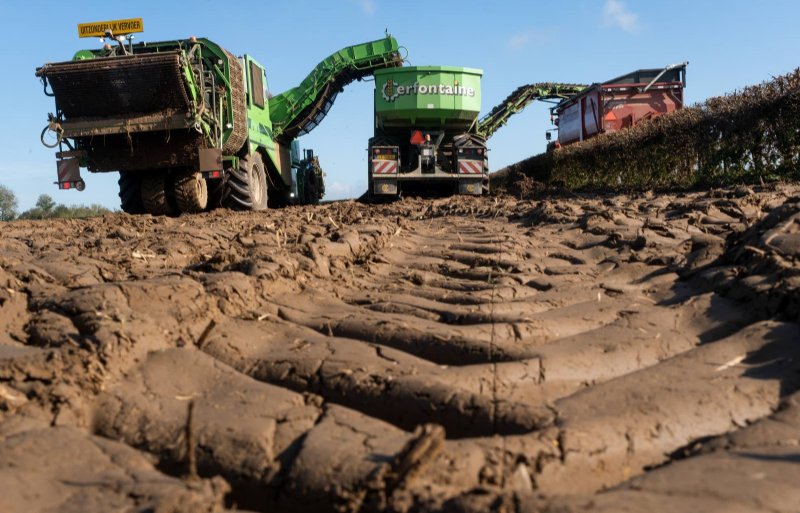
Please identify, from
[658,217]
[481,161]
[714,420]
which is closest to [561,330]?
[714,420]

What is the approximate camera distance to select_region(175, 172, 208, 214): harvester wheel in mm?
10383

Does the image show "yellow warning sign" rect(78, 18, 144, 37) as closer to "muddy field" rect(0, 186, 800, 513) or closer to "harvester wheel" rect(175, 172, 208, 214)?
"harvester wheel" rect(175, 172, 208, 214)

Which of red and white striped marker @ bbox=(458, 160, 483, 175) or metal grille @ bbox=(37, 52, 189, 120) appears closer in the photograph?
metal grille @ bbox=(37, 52, 189, 120)

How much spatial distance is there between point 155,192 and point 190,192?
2.11 feet

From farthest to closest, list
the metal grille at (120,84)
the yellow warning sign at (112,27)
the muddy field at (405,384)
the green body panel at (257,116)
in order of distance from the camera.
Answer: the green body panel at (257,116) → the yellow warning sign at (112,27) → the metal grille at (120,84) → the muddy field at (405,384)

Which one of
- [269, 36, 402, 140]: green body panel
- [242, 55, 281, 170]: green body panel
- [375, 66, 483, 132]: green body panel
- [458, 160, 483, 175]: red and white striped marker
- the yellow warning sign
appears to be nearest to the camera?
the yellow warning sign

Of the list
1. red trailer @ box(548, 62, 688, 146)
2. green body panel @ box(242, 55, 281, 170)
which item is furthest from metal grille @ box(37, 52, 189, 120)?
red trailer @ box(548, 62, 688, 146)

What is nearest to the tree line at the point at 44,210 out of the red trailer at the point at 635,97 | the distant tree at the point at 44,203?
the distant tree at the point at 44,203

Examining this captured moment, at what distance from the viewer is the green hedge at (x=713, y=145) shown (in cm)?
1025

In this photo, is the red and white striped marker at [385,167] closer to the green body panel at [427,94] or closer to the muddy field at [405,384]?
the green body panel at [427,94]

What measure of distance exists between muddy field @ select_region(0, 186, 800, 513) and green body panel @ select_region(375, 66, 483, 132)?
10.1 metres

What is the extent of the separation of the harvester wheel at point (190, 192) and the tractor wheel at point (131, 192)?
93 centimetres

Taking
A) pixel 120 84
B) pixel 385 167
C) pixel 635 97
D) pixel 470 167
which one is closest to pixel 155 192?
pixel 120 84

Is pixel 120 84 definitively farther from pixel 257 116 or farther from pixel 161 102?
pixel 257 116
